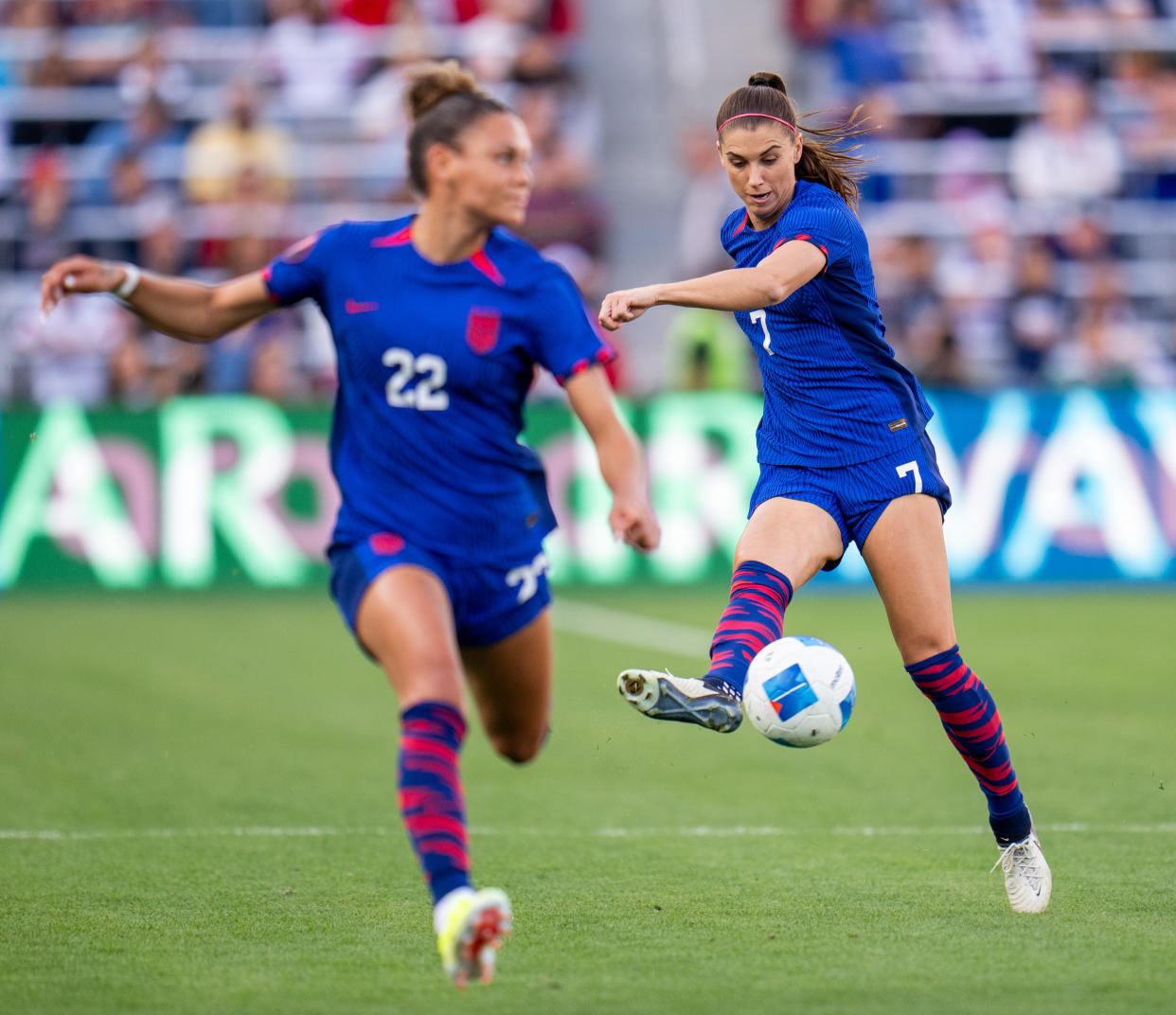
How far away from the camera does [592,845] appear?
6.82 meters

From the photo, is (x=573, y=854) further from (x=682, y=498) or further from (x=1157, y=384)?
(x=1157, y=384)

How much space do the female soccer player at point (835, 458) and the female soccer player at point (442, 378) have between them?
2.80 ft

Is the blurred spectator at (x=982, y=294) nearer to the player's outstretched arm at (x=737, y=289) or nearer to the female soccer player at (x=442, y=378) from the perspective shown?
the player's outstretched arm at (x=737, y=289)

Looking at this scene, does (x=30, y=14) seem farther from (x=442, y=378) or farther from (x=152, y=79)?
(x=442, y=378)

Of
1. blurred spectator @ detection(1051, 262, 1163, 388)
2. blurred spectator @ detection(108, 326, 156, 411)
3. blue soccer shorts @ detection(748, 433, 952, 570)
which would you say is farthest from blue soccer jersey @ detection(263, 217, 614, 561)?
blurred spectator @ detection(1051, 262, 1163, 388)

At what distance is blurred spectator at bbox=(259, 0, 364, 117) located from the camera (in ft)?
61.1

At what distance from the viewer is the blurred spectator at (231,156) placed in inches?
689

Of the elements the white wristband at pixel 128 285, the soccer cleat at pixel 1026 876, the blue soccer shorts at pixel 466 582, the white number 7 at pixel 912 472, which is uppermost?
the white wristband at pixel 128 285

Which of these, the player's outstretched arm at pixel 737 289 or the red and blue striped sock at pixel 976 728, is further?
the red and blue striped sock at pixel 976 728

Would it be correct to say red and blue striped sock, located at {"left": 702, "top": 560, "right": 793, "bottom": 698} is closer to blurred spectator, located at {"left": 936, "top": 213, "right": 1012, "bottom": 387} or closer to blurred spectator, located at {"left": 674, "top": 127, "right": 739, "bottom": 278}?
blurred spectator, located at {"left": 674, "top": 127, "right": 739, "bottom": 278}

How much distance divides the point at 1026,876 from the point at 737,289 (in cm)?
211

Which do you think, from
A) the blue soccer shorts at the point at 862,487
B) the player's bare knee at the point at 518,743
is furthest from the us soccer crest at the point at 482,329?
the blue soccer shorts at the point at 862,487

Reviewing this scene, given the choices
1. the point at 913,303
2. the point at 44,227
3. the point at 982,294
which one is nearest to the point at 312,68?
the point at 44,227

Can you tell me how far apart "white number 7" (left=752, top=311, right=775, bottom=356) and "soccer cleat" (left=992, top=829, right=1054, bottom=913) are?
5.83 feet
